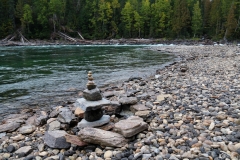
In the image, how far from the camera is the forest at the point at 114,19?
5803 cm

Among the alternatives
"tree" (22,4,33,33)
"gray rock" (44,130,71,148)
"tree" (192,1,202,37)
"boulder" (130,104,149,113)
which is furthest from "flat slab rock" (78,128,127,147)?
"tree" (22,4,33,33)

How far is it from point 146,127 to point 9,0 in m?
70.6

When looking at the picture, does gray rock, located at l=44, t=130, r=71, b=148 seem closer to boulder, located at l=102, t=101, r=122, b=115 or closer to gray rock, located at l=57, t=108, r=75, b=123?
gray rock, located at l=57, t=108, r=75, b=123

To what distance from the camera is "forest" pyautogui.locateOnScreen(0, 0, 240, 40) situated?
58.0 metres

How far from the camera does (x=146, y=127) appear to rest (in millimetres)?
4594

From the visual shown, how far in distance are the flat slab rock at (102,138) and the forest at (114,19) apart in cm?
5707

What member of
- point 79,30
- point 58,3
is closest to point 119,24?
point 79,30

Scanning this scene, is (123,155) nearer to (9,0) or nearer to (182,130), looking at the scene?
(182,130)

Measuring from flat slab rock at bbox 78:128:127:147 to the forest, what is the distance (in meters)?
57.1

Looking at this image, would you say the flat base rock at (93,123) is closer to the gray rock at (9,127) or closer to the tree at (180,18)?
the gray rock at (9,127)

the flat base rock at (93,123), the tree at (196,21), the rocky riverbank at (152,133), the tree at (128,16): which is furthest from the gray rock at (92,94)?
the tree at (128,16)

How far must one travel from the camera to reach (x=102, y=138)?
4.09 m

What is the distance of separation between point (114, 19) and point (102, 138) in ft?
219

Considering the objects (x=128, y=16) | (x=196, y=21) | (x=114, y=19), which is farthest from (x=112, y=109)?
(x=114, y=19)
